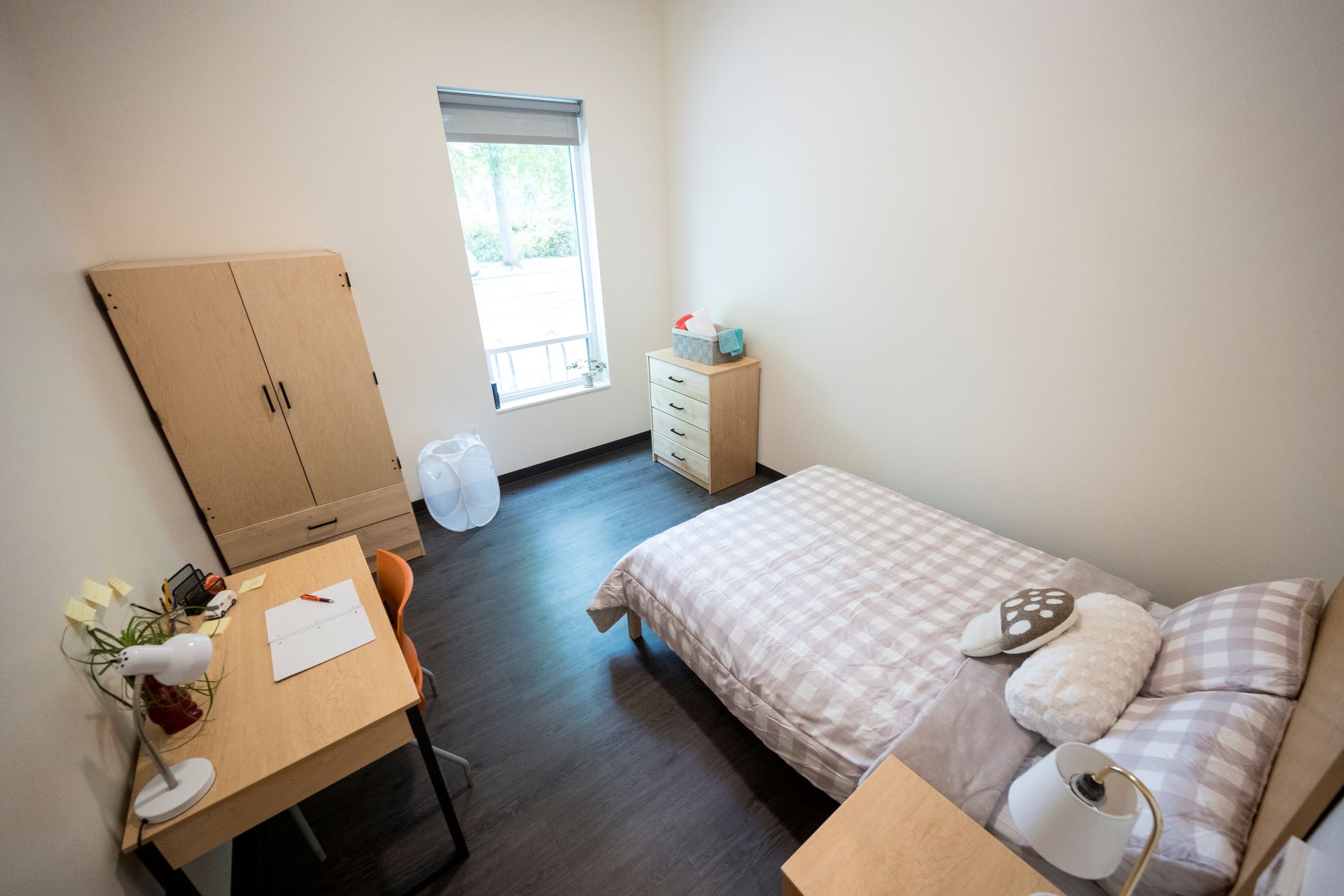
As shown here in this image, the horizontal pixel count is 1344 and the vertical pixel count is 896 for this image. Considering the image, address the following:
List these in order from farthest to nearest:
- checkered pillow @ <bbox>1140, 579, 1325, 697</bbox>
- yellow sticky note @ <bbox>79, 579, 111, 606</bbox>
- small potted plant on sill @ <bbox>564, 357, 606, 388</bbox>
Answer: small potted plant on sill @ <bbox>564, 357, 606, 388</bbox> < yellow sticky note @ <bbox>79, 579, 111, 606</bbox> < checkered pillow @ <bbox>1140, 579, 1325, 697</bbox>

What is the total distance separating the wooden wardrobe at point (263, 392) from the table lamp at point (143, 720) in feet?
5.06

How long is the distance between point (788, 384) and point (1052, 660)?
6.93 ft

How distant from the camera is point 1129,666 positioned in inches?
48.5

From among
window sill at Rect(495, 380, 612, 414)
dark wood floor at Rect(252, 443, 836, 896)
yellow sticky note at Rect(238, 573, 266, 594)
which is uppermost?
window sill at Rect(495, 380, 612, 414)

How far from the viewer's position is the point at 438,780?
1.34 metres

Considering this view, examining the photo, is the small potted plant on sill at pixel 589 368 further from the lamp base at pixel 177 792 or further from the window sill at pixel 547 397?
the lamp base at pixel 177 792

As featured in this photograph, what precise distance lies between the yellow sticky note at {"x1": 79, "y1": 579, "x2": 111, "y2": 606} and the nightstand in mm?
1714

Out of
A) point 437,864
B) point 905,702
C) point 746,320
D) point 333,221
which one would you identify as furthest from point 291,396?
point 905,702

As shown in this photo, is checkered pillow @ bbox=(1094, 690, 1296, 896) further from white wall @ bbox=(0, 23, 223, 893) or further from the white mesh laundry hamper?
the white mesh laundry hamper

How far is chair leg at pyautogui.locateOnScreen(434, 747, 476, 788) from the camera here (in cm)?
162

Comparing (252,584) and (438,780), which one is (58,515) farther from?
(438,780)

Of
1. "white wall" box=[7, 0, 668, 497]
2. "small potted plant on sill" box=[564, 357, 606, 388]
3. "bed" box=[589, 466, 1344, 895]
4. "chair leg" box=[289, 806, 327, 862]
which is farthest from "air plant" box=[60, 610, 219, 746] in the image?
"small potted plant on sill" box=[564, 357, 606, 388]

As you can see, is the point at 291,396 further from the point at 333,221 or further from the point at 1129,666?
the point at 1129,666

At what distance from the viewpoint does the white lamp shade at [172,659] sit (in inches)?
37.5
